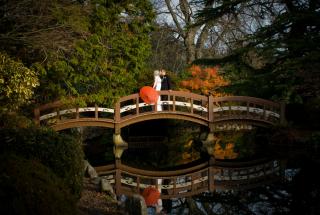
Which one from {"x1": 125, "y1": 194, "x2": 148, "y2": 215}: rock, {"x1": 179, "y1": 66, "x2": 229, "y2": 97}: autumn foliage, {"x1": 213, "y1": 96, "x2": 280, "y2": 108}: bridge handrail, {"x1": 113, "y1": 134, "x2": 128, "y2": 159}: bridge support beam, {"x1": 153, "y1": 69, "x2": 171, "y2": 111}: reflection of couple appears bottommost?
{"x1": 125, "y1": 194, "x2": 148, "y2": 215}: rock

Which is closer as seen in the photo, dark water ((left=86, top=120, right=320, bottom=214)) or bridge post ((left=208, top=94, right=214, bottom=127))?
dark water ((left=86, top=120, right=320, bottom=214))

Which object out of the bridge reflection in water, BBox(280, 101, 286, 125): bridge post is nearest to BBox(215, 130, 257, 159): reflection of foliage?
the bridge reflection in water

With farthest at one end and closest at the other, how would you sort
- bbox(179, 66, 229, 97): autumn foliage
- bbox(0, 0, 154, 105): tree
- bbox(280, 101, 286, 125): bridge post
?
bbox(179, 66, 229, 97): autumn foliage, bbox(280, 101, 286, 125): bridge post, bbox(0, 0, 154, 105): tree

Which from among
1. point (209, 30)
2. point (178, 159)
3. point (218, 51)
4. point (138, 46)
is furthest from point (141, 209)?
point (218, 51)

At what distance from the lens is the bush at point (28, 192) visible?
158 inches

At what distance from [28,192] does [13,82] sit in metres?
6.83

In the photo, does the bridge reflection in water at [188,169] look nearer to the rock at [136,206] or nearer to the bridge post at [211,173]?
the bridge post at [211,173]

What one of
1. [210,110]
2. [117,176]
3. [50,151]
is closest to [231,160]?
[210,110]

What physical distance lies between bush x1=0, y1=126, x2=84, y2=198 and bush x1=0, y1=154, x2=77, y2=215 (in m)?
1.47

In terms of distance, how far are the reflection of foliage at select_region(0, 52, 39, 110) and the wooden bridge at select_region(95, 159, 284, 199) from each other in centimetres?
303

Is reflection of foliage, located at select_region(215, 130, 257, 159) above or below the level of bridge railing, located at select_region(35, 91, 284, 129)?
below

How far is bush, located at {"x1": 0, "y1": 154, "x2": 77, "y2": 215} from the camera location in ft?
13.1

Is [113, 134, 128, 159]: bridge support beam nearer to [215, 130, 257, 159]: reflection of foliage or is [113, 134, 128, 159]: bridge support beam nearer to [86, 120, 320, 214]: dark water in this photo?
[86, 120, 320, 214]: dark water

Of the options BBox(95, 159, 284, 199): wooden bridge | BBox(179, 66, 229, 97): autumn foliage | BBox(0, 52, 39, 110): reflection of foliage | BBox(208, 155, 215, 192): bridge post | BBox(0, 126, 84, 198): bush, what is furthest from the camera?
BBox(179, 66, 229, 97): autumn foliage
